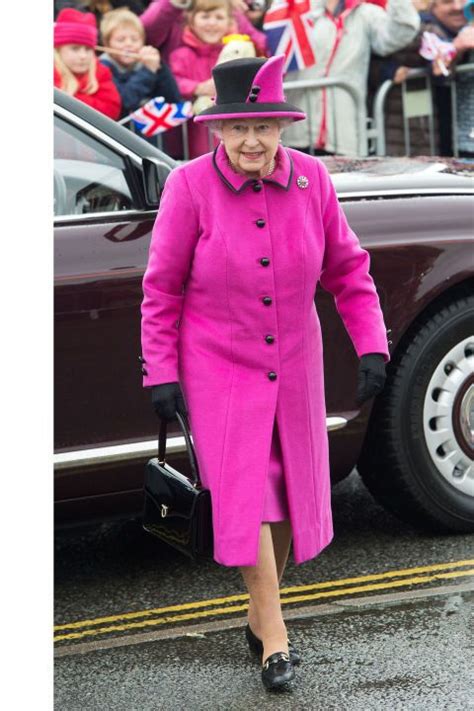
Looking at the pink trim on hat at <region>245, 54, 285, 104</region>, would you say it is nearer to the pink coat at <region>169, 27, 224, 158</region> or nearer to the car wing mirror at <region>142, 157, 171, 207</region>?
the car wing mirror at <region>142, 157, 171, 207</region>

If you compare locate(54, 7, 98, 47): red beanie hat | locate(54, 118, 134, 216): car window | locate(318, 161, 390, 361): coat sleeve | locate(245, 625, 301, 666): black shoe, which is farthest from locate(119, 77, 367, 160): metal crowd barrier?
locate(245, 625, 301, 666): black shoe

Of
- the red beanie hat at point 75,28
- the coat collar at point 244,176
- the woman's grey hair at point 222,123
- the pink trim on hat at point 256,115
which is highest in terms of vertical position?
the red beanie hat at point 75,28

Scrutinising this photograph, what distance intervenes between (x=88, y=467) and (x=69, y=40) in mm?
4506

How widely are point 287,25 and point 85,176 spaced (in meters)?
4.98

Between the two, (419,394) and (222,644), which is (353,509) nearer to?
(419,394)

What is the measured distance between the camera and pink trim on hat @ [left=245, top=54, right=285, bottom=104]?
380 cm

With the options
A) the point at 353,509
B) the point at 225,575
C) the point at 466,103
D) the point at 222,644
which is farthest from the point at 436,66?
the point at 222,644

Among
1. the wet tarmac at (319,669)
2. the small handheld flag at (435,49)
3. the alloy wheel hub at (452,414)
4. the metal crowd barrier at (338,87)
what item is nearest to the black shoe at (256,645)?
the wet tarmac at (319,669)

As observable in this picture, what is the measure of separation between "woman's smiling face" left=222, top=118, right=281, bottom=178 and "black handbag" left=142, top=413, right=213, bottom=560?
68cm

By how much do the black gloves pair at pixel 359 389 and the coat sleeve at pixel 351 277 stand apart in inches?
1.3

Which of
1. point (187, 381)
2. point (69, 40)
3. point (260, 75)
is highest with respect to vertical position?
point (69, 40)

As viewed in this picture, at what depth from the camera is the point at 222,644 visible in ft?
14.2

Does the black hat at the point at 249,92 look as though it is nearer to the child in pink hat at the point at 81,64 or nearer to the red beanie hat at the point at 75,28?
the child in pink hat at the point at 81,64

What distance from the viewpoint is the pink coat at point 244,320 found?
3.88m
